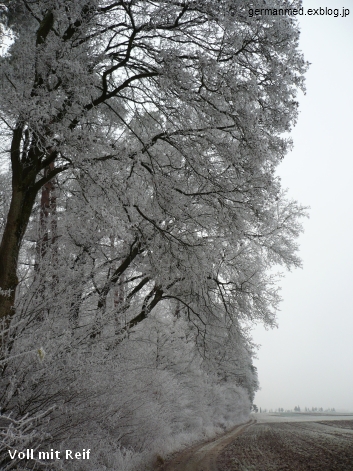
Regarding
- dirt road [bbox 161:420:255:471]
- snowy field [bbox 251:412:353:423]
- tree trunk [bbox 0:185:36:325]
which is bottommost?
snowy field [bbox 251:412:353:423]

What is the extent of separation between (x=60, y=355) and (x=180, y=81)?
3.98m

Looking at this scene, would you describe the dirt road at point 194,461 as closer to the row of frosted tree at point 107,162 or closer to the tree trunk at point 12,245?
the row of frosted tree at point 107,162

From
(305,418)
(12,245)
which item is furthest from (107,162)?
(305,418)

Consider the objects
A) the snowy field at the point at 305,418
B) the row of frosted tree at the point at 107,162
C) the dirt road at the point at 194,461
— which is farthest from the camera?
the snowy field at the point at 305,418

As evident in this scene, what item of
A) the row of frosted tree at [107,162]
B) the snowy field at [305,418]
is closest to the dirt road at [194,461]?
the row of frosted tree at [107,162]

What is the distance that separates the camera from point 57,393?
4.58 metres

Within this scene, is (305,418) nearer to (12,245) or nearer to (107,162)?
(107,162)

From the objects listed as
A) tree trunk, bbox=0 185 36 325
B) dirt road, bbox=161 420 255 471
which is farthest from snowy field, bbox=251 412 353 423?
tree trunk, bbox=0 185 36 325

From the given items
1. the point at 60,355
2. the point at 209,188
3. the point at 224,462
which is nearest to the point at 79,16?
the point at 209,188

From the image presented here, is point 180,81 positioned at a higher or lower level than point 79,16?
lower

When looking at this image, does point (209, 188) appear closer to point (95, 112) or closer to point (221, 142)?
point (221, 142)

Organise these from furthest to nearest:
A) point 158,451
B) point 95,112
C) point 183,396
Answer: point 183,396 → point 158,451 → point 95,112

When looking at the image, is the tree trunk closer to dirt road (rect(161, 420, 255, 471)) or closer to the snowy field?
dirt road (rect(161, 420, 255, 471))

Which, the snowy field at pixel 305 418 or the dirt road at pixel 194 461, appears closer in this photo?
the dirt road at pixel 194 461
